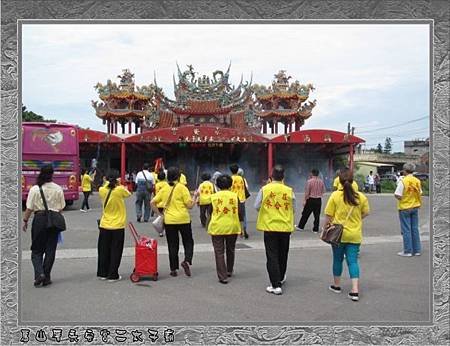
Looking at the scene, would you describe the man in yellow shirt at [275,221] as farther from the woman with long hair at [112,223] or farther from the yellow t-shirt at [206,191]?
the yellow t-shirt at [206,191]

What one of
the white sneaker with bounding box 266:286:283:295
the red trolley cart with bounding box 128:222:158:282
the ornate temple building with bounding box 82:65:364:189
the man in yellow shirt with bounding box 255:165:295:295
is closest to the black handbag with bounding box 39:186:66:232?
the red trolley cart with bounding box 128:222:158:282

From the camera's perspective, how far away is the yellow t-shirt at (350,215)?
573 cm

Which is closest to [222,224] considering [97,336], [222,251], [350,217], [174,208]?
[222,251]

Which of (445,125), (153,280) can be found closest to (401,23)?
(445,125)

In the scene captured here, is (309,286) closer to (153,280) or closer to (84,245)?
(153,280)

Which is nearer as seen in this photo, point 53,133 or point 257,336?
point 257,336

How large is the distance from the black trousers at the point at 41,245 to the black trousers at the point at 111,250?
614mm

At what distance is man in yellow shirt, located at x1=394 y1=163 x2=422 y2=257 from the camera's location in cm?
805

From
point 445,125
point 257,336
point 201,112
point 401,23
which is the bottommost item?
point 257,336

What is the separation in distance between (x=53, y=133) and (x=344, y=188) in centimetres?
1085

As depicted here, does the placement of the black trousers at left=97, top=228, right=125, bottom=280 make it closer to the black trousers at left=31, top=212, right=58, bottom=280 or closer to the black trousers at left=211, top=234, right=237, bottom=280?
the black trousers at left=31, top=212, right=58, bottom=280

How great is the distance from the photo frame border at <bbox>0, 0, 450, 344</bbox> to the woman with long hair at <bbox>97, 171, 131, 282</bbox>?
2.05m

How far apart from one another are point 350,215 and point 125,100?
2333cm

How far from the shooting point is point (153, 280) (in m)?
6.71
